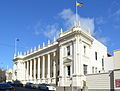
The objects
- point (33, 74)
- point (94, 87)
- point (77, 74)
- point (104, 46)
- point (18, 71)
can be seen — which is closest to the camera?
point (94, 87)

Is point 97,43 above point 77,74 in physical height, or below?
above

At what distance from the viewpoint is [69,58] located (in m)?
42.4

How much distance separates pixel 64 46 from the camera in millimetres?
44375

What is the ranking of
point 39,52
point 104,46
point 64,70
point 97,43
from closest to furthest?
point 64,70, point 97,43, point 104,46, point 39,52

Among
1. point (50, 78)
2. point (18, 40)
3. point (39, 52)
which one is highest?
point (18, 40)

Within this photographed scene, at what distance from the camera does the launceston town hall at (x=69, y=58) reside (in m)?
40.7

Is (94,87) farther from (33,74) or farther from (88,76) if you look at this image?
(33,74)

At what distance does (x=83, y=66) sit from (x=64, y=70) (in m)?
4.08

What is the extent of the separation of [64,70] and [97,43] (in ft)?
33.0

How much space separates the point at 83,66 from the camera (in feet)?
136

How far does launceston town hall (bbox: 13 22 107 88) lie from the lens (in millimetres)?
40656

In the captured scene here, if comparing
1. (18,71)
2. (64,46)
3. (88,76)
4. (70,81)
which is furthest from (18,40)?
(88,76)

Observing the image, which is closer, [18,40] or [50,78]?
[50,78]

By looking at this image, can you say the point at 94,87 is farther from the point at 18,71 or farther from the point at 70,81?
the point at 18,71
